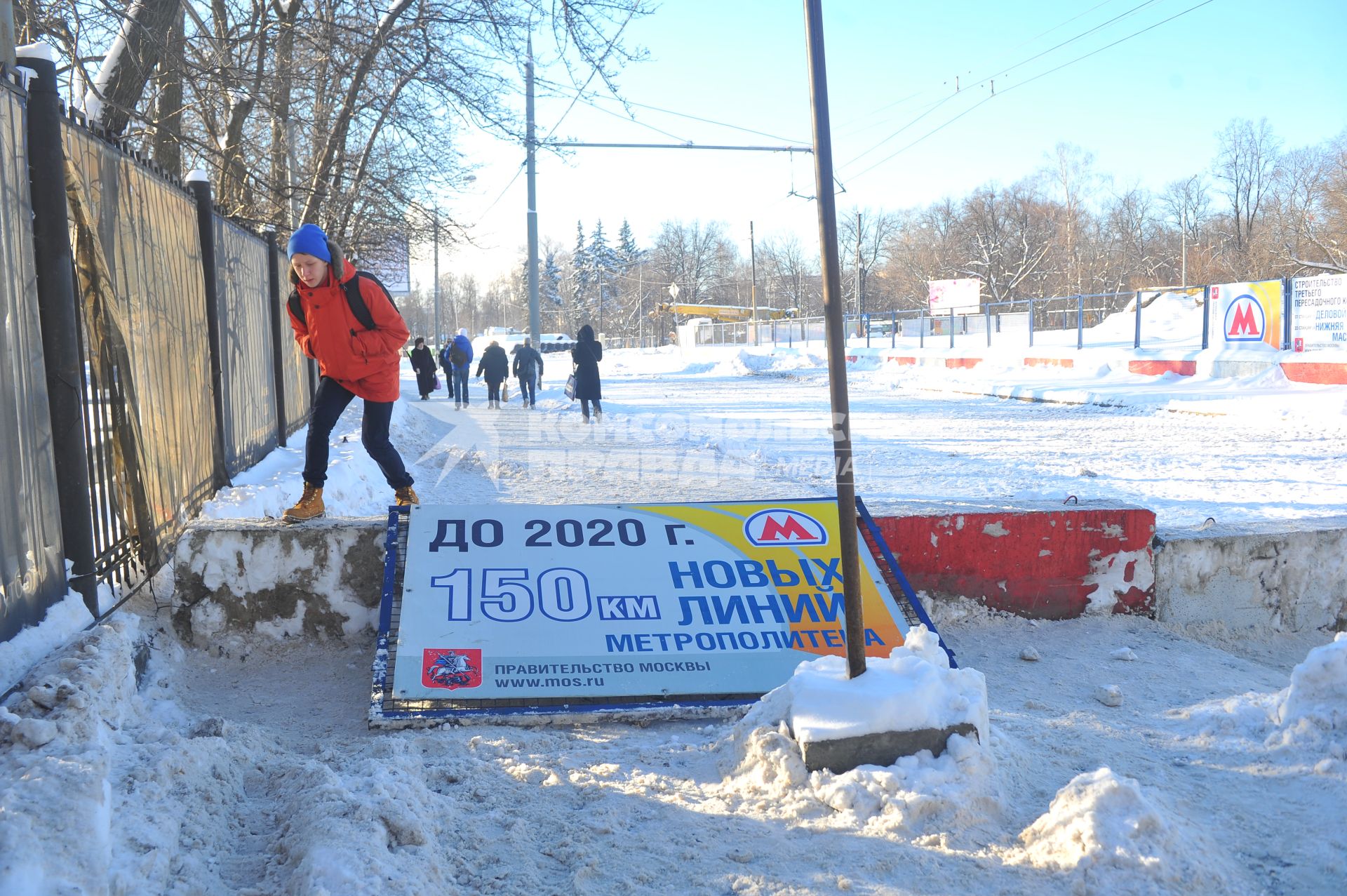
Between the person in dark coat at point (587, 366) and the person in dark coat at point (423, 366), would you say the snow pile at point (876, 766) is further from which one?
the person in dark coat at point (423, 366)

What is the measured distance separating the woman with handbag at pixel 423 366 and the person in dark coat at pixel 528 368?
11.0ft

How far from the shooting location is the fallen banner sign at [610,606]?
3.66 meters

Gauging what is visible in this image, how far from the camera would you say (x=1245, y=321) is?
67.6 ft

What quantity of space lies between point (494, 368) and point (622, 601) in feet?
60.0

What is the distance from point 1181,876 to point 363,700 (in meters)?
2.92

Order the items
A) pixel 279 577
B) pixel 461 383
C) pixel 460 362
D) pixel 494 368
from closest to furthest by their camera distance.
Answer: pixel 279 577 < pixel 494 368 < pixel 460 362 < pixel 461 383

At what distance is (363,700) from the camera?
12.6 feet

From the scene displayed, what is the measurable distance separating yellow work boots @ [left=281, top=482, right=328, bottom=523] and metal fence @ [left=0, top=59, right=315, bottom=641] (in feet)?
2.04

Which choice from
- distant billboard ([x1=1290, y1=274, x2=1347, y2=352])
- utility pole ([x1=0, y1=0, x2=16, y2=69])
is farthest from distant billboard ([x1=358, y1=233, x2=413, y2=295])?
distant billboard ([x1=1290, y1=274, x2=1347, y2=352])

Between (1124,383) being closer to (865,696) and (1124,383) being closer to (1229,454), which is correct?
(1229,454)

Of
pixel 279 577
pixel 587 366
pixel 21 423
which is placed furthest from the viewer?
pixel 587 366

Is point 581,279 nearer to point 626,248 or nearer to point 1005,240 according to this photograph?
point 626,248

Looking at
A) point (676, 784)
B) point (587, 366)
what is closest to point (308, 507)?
point (676, 784)

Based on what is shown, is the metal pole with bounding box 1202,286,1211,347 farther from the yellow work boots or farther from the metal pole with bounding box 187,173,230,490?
the yellow work boots
